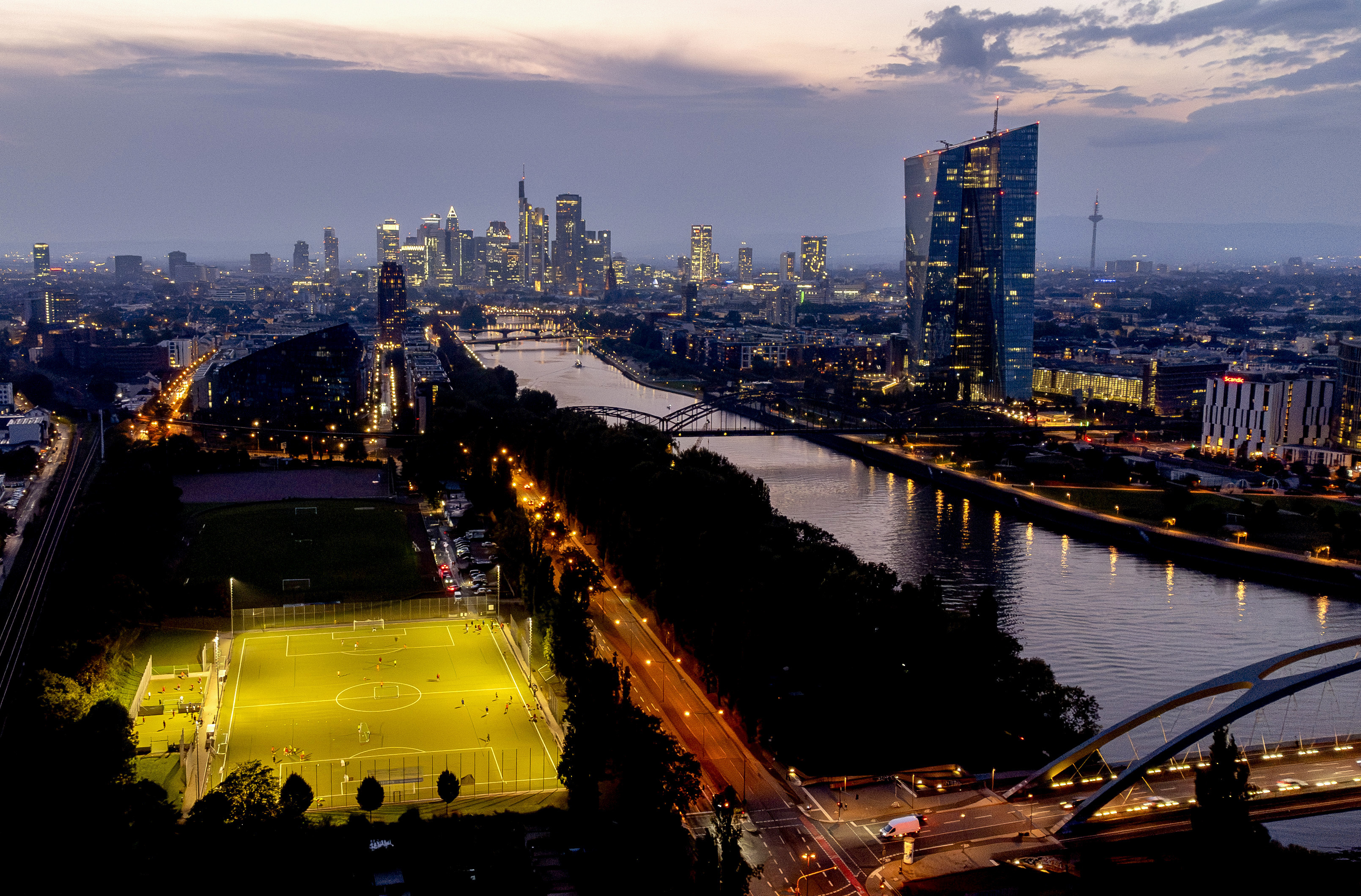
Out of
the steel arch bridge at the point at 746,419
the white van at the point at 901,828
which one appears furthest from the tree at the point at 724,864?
the steel arch bridge at the point at 746,419

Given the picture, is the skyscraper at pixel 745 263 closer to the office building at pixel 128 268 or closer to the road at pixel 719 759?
the office building at pixel 128 268

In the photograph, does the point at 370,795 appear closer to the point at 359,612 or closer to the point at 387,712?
the point at 387,712

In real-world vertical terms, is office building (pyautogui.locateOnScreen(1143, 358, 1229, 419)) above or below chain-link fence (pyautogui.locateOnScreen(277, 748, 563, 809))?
above

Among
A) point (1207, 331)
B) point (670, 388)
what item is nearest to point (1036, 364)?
point (670, 388)

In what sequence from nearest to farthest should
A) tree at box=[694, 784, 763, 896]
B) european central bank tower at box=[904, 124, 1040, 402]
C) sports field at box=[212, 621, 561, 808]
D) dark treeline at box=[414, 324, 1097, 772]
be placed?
tree at box=[694, 784, 763, 896] < sports field at box=[212, 621, 561, 808] < dark treeline at box=[414, 324, 1097, 772] < european central bank tower at box=[904, 124, 1040, 402]

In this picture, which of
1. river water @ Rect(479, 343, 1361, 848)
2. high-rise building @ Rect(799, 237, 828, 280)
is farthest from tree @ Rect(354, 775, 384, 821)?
high-rise building @ Rect(799, 237, 828, 280)

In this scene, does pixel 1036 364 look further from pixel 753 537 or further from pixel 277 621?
pixel 277 621

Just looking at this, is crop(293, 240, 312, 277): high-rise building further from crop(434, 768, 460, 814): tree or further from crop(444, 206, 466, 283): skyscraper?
crop(434, 768, 460, 814): tree
